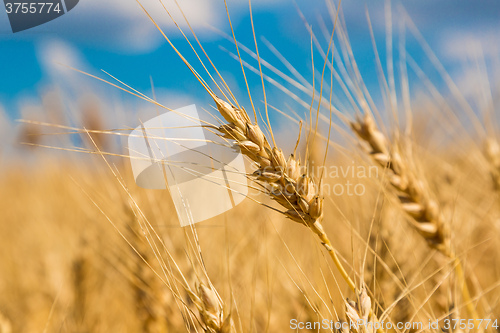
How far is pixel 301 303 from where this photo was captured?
0.99 m

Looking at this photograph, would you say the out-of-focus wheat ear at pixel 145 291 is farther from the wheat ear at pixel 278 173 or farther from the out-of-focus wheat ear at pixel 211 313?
the wheat ear at pixel 278 173

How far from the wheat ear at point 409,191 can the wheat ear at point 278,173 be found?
27 cm

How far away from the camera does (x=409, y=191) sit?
72 centimetres

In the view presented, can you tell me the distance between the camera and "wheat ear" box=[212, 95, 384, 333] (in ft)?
1.58

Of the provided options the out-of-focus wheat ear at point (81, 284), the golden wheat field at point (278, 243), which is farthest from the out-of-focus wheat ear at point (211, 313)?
the out-of-focus wheat ear at point (81, 284)

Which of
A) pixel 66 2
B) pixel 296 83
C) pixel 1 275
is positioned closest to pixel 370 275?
pixel 296 83

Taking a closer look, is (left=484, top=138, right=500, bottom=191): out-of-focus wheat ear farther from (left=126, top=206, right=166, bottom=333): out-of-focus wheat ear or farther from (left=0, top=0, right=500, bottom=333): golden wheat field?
(left=126, top=206, right=166, bottom=333): out-of-focus wheat ear

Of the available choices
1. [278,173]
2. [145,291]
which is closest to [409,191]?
[278,173]

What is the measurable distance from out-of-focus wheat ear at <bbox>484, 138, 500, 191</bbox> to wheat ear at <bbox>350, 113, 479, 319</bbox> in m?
0.34

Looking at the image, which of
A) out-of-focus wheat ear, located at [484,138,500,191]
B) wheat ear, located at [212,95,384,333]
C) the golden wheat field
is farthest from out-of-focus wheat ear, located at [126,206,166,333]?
out-of-focus wheat ear, located at [484,138,500,191]

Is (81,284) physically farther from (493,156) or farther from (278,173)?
(493,156)

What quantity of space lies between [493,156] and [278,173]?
0.83m

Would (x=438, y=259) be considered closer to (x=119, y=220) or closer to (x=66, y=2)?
(x=119, y=220)

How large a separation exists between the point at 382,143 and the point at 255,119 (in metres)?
0.33
